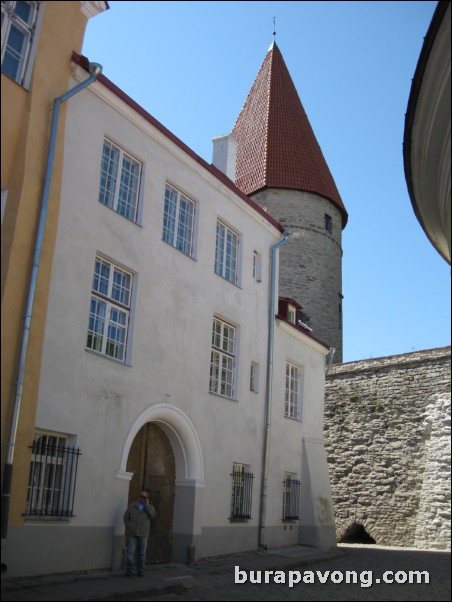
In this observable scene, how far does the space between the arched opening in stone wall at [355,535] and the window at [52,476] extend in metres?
13.0

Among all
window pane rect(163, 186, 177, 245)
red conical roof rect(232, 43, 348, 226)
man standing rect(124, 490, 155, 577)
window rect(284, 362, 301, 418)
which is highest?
red conical roof rect(232, 43, 348, 226)

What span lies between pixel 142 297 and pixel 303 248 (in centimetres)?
1838

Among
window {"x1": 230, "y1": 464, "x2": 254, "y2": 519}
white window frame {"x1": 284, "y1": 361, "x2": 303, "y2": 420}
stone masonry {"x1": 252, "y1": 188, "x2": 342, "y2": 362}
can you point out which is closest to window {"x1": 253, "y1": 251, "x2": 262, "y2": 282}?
white window frame {"x1": 284, "y1": 361, "x2": 303, "y2": 420}

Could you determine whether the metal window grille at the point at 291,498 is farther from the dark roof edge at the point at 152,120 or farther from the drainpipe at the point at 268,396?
the dark roof edge at the point at 152,120

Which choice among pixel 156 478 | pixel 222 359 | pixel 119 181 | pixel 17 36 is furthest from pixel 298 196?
pixel 17 36

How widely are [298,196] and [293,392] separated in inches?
573

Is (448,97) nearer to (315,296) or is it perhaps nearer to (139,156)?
(139,156)

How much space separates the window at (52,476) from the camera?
9711 millimetres

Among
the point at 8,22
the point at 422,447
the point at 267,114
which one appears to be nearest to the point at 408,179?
the point at 8,22

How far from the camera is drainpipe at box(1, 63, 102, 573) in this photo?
8828mm

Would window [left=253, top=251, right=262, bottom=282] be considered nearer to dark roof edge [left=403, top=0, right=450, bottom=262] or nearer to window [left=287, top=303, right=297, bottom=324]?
window [left=287, top=303, right=297, bottom=324]

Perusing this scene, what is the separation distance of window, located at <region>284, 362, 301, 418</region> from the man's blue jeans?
23.1ft

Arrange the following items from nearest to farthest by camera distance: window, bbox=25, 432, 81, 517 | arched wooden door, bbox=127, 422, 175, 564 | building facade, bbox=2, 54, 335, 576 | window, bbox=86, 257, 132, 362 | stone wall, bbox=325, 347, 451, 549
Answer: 1. window, bbox=25, 432, 81, 517
2. building facade, bbox=2, 54, 335, 576
3. window, bbox=86, 257, 132, 362
4. arched wooden door, bbox=127, 422, 175, 564
5. stone wall, bbox=325, 347, 451, 549

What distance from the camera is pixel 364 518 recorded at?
20750 millimetres
